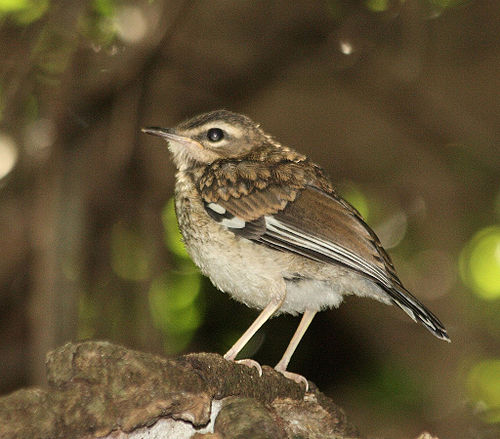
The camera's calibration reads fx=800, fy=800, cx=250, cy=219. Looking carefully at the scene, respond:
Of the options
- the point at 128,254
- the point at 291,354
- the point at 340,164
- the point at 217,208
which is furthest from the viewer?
the point at 340,164

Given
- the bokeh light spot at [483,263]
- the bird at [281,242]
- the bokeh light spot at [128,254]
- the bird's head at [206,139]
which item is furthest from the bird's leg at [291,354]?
the bokeh light spot at [483,263]

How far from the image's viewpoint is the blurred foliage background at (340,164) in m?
9.24

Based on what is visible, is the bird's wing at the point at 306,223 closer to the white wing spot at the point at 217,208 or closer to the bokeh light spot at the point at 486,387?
the white wing spot at the point at 217,208

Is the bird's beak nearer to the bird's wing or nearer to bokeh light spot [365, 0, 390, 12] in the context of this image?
the bird's wing

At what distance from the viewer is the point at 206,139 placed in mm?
6434

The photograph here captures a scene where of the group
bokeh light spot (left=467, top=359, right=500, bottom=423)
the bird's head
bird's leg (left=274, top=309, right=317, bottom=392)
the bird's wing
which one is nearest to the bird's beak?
the bird's head

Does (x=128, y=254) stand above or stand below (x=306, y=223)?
below

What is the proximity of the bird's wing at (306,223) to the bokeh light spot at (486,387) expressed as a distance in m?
4.50

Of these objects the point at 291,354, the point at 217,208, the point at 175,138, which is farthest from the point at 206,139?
the point at 291,354

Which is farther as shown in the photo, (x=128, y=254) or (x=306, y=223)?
→ (x=128, y=254)

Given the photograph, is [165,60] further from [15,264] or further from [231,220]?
[231,220]

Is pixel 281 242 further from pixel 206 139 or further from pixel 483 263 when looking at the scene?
pixel 483 263

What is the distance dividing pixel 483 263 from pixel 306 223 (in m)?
5.47

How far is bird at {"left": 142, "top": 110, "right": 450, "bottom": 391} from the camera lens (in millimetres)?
5438
